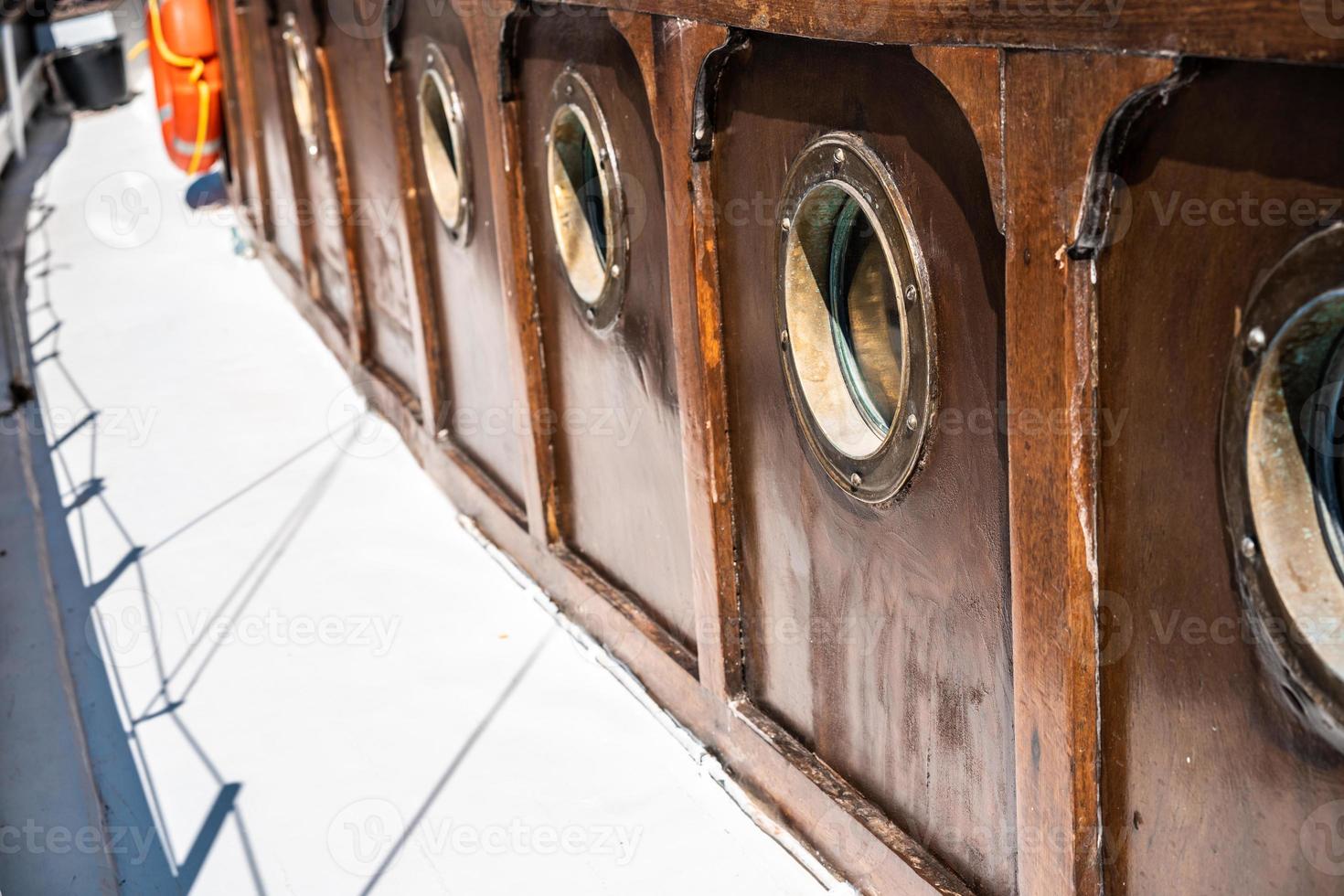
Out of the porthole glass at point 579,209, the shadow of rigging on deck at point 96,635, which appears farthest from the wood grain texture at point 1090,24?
the shadow of rigging on deck at point 96,635

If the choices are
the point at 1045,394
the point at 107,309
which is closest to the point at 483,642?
the point at 1045,394

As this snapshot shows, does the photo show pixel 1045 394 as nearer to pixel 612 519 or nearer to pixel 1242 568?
pixel 1242 568

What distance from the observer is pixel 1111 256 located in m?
2.30

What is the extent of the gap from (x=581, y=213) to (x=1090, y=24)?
281 cm

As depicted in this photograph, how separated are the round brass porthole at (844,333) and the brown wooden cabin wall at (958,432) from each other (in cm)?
8

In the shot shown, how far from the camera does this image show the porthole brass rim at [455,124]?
5512 millimetres

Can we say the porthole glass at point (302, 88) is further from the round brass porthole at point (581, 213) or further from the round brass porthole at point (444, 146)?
the round brass porthole at point (581, 213)

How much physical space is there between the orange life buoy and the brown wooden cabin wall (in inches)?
271

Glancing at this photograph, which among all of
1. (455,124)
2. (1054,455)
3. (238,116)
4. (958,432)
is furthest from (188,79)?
(1054,455)

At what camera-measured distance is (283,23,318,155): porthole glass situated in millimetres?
7902

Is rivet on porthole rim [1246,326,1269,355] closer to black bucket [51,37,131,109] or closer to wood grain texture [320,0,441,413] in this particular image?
wood grain texture [320,0,441,413]
